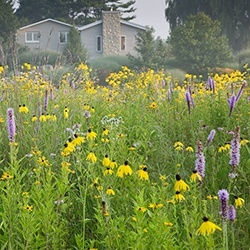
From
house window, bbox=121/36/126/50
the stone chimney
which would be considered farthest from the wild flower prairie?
house window, bbox=121/36/126/50

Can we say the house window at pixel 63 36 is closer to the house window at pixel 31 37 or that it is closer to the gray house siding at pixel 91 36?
the gray house siding at pixel 91 36

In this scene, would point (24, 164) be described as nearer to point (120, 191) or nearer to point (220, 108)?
point (120, 191)

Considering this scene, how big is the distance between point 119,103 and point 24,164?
2.06 metres

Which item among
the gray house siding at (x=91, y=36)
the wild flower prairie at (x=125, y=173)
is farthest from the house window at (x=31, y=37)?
the wild flower prairie at (x=125, y=173)

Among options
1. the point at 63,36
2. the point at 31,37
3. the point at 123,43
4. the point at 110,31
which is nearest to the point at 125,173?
the point at 110,31

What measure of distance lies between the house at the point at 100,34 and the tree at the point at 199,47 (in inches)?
386

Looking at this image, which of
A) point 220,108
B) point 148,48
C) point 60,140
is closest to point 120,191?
point 60,140

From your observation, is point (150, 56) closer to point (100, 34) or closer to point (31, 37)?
point (100, 34)

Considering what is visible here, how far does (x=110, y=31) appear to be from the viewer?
31.8 m

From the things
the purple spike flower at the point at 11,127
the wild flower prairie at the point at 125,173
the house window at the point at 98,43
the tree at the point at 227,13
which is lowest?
the wild flower prairie at the point at 125,173

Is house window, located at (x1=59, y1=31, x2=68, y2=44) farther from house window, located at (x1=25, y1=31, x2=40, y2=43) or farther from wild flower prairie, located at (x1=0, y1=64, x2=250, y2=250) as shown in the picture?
wild flower prairie, located at (x1=0, y1=64, x2=250, y2=250)

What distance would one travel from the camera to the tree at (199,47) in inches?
870

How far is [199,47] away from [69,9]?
16.8 meters

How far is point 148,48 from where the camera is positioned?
24047 millimetres
